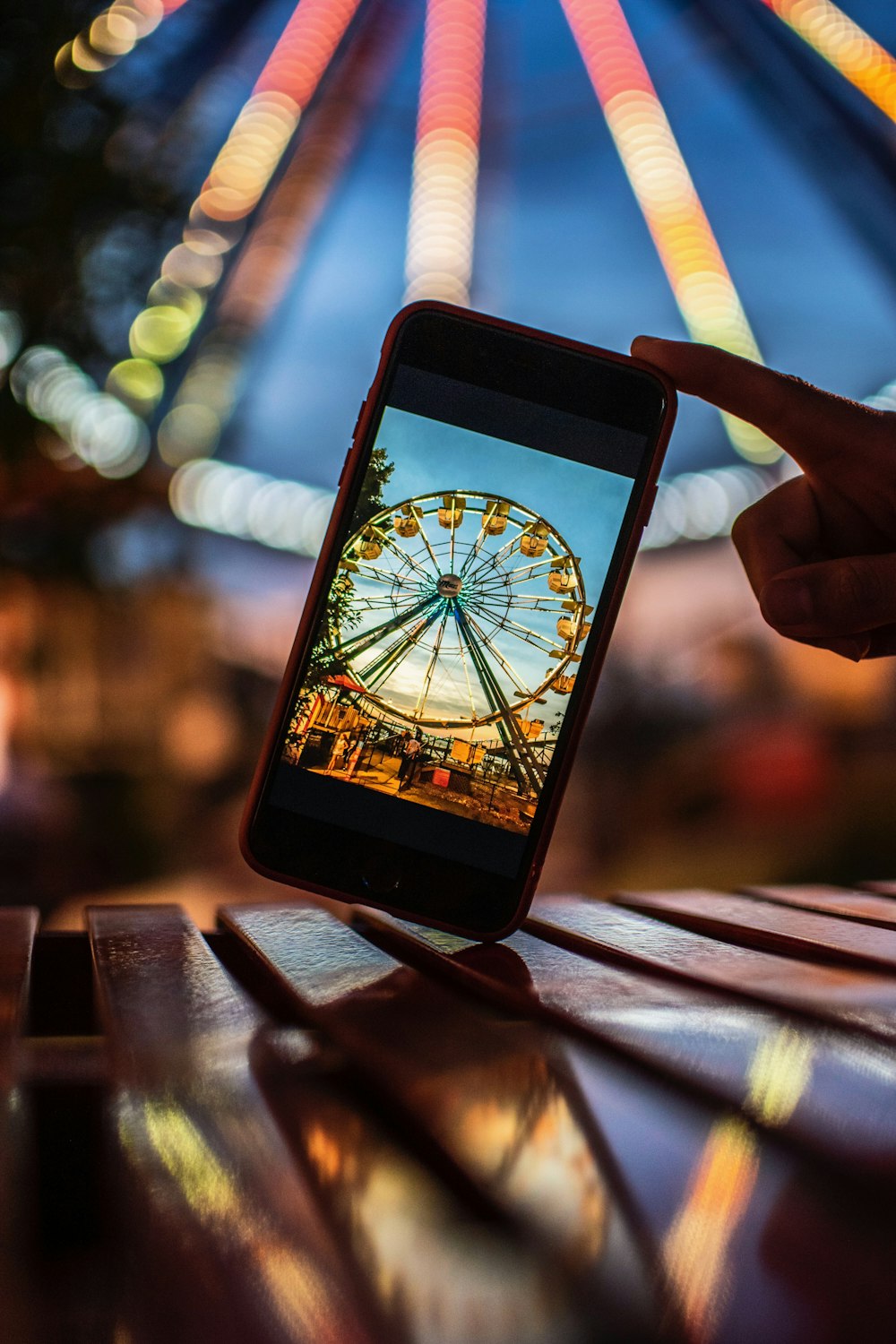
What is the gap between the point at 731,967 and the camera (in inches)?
12.1

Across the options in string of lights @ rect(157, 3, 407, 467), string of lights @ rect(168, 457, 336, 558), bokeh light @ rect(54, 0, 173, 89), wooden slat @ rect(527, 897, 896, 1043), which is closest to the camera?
wooden slat @ rect(527, 897, 896, 1043)

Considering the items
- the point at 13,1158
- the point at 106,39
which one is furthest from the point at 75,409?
the point at 13,1158

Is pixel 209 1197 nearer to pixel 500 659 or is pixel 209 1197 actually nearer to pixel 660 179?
pixel 500 659

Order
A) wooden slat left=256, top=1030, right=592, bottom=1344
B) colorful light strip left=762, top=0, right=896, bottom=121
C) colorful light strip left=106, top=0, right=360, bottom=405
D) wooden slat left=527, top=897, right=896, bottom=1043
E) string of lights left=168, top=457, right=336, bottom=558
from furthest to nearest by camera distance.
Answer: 1. string of lights left=168, top=457, right=336, bottom=558
2. colorful light strip left=106, top=0, right=360, bottom=405
3. colorful light strip left=762, top=0, right=896, bottom=121
4. wooden slat left=527, top=897, right=896, bottom=1043
5. wooden slat left=256, top=1030, right=592, bottom=1344

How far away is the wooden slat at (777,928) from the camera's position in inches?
12.7

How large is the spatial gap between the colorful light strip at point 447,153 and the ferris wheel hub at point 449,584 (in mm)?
3269

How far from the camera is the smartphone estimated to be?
365 millimetres

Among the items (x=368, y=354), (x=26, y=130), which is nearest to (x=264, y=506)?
(x=368, y=354)

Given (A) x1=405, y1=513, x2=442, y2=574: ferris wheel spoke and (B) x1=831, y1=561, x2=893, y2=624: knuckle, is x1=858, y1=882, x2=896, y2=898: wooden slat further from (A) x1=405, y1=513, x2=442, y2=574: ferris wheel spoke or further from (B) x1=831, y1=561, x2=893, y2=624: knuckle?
(A) x1=405, y1=513, x2=442, y2=574: ferris wheel spoke

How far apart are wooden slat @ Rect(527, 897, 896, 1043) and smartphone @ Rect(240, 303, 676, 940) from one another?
4cm

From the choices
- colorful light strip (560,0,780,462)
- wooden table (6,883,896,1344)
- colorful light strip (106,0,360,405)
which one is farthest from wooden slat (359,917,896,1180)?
colorful light strip (560,0,780,462)

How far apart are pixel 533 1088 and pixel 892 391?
3.46 m

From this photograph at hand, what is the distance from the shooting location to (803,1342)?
11 cm

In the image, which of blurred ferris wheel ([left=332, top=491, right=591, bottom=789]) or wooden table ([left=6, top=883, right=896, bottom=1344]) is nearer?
wooden table ([left=6, top=883, right=896, bottom=1344])
